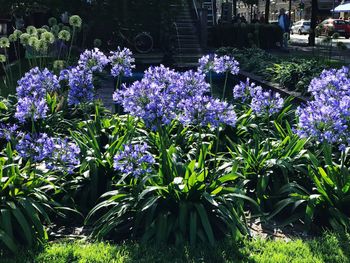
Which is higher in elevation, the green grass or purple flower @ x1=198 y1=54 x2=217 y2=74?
purple flower @ x1=198 y1=54 x2=217 y2=74

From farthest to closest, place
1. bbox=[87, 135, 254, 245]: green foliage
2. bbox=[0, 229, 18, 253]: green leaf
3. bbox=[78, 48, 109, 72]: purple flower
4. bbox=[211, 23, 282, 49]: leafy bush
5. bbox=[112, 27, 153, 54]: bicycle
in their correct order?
bbox=[211, 23, 282, 49]: leafy bush → bbox=[112, 27, 153, 54]: bicycle → bbox=[78, 48, 109, 72]: purple flower → bbox=[87, 135, 254, 245]: green foliage → bbox=[0, 229, 18, 253]: green leaf

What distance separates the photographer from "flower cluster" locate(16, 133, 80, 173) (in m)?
3.90

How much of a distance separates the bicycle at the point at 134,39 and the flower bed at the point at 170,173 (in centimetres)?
1501

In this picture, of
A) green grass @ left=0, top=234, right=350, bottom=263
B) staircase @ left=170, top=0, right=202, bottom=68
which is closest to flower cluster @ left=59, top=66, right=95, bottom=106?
green grass @ left=0, top=234, right=350, bottom=263

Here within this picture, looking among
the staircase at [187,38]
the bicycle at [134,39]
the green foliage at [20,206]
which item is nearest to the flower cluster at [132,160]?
the green foliage at [20,206]

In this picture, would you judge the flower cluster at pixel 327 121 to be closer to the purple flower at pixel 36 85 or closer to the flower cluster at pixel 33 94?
the flower cluster at pixel 33 94

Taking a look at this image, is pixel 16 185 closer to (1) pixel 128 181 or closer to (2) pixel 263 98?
(1) pixel 128 181

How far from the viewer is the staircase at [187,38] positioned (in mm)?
20109

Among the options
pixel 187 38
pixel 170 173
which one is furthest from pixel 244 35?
pixel 170 173

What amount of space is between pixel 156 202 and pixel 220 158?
3.50ft

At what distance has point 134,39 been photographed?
68.7 feet

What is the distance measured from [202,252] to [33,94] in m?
2.31

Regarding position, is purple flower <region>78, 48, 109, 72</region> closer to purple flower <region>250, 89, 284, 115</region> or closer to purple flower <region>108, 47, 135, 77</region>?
purple flower <region>108, 47, 135, 77</region>

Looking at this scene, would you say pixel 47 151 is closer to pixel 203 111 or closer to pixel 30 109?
pixel 30 109
